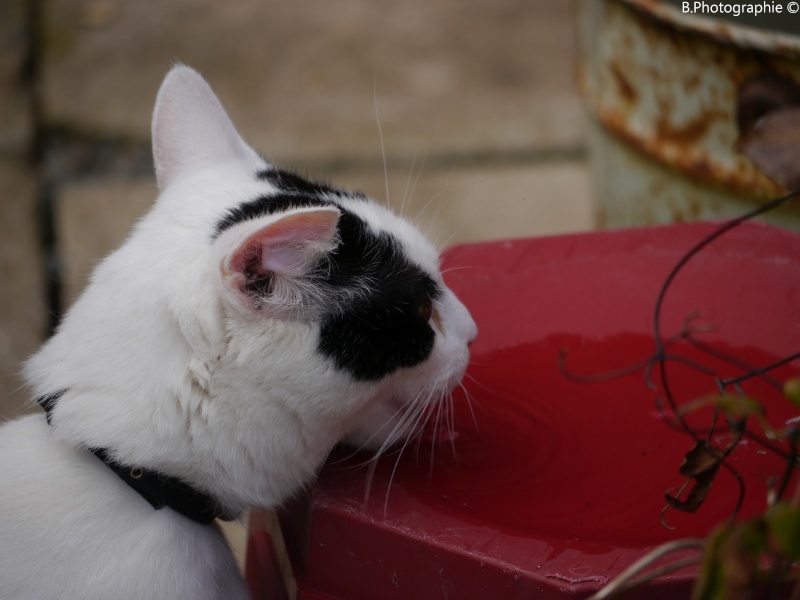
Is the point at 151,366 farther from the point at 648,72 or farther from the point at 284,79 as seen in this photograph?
the point at 284,79

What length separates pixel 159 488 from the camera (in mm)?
1079

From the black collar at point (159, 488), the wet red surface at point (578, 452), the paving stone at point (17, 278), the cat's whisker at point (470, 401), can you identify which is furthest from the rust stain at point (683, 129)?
the paving stone at point (17, 278)

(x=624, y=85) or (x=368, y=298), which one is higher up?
(x=368, y=298)

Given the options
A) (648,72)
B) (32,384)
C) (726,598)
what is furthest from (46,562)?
(648,72)

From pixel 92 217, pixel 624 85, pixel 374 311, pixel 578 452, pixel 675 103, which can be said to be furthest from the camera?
pixel 92 217

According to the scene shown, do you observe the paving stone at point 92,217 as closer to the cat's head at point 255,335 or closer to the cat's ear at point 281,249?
the cat's head at point 255,335

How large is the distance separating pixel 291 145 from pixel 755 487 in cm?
237

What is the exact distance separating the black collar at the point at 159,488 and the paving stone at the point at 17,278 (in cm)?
133

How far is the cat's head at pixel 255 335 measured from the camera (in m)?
1.00

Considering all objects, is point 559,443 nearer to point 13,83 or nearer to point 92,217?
point 92,217

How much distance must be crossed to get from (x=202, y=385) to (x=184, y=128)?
39 cm

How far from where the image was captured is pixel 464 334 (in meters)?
1.17

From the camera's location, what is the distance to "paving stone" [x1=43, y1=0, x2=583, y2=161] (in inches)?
128

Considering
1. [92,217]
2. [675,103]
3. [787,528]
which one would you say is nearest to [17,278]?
[92,217]
